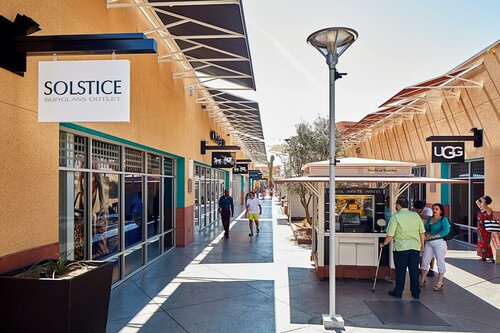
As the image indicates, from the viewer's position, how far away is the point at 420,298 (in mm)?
6613

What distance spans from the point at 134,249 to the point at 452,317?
595cm

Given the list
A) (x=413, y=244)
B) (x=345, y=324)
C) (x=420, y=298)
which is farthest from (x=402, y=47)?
(x=345, y=324)

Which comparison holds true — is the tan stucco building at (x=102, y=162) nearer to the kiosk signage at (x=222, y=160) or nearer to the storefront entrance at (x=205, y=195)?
the kiosk signage at (x=222, y=160)

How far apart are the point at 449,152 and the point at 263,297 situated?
8061 mm

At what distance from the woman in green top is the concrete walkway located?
1.17ft

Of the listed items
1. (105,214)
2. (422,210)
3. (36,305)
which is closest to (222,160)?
(105,214)

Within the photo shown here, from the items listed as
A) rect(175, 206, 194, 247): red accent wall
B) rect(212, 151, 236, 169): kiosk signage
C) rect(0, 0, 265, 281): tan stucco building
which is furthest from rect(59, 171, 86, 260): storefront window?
rect(212, 151, 236, 169): kiosk signage

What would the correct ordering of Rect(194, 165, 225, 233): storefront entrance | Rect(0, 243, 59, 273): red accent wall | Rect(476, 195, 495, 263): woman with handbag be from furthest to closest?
Rect(194, 165, 225, 233): storefront entrance, Rect(476, 195, 495, 263): woman with handbag, Rect(0, 243, 59, 273): red accent wall

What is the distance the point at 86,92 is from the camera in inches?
146

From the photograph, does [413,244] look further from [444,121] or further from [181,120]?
[444,121]

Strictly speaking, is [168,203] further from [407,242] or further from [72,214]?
[407,242]

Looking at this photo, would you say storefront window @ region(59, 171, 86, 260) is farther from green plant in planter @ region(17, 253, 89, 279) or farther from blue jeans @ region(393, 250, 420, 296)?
blue jeans @ region(393, 250, 420, 296)

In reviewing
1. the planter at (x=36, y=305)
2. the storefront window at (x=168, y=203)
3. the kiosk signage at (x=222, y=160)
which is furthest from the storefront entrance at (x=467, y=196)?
the planter at (x=36, y=305)

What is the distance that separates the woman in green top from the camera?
7142 millimetres
